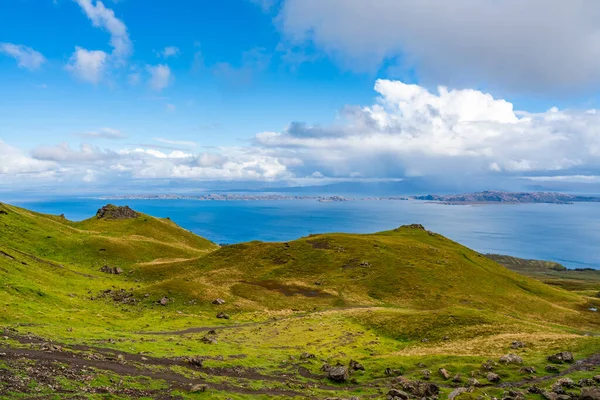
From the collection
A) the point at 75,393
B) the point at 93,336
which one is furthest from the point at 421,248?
the point at 75,393

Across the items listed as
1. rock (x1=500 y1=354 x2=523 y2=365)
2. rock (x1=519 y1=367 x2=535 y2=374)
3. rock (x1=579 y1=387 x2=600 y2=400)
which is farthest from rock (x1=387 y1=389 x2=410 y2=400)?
rock (x1=500 y1=354 x2=523 y2=365)

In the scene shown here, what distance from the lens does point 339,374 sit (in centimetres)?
3744

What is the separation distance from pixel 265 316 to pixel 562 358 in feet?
156

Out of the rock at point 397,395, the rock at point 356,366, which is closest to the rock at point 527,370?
the rock at point 397,395

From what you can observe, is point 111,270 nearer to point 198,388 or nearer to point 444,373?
point 198,388

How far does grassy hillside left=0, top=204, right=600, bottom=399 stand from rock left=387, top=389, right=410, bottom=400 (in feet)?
9.79

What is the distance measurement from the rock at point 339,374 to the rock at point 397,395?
6.80 metres

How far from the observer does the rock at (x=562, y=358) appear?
126 feet

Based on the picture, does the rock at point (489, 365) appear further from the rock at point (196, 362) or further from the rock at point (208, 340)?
the rock at point (208, 340)

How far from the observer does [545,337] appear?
1939 inches

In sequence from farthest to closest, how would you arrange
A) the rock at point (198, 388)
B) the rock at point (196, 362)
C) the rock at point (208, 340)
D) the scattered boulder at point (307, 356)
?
the rock at point (208, 340)
the scattered boulder at point (307, 356)
the rock at point (196, 362)
the rock at point (198, 388)

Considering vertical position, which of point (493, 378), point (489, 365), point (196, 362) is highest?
point (196, 362)

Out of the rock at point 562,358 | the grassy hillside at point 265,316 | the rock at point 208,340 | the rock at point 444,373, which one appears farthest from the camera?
the rock at point 208,340

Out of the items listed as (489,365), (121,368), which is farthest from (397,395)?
(121,368)
